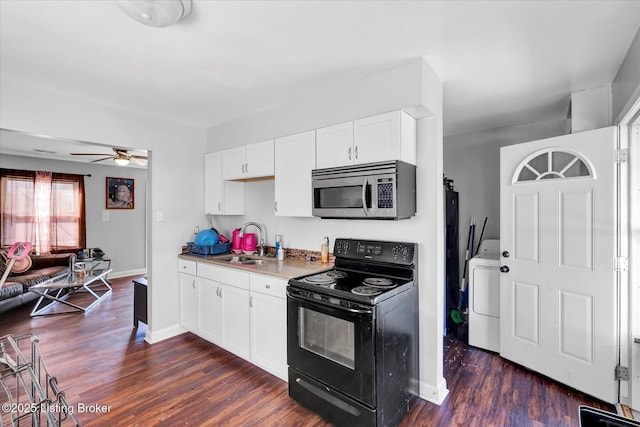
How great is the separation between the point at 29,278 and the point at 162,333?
259 centimetres

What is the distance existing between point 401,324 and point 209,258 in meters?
2.10

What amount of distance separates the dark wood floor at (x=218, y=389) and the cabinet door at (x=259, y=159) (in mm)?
1796

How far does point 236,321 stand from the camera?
2814mm

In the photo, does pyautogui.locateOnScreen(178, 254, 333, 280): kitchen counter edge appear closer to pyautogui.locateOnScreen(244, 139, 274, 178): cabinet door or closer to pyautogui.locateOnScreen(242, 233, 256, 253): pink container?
pyautogui.locateOnScreen(242, 233, 256, 253): pink container

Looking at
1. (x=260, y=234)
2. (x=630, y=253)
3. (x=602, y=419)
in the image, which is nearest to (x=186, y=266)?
(x=260, y=234)

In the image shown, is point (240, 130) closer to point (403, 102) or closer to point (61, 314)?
point (403, 102)

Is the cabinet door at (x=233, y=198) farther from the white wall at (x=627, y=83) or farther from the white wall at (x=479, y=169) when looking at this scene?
the white wall at (x=627, y=83)

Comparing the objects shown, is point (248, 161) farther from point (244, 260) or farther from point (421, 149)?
point (421, 149)

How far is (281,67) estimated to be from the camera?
2.18 meters

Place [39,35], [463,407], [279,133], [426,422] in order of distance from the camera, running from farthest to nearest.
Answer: [279,133] < [463,407] < [426,422] < [39,35]

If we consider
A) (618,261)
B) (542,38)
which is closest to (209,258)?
(542,38)

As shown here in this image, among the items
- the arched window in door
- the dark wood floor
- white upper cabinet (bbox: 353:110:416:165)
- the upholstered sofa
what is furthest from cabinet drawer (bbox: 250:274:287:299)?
the upholstered sofa

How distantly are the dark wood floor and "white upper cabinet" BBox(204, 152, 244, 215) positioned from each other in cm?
147

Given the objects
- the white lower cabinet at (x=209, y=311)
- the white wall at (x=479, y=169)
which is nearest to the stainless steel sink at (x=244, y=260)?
the white lower cabinet at (x=209, y=311)
